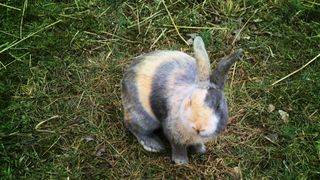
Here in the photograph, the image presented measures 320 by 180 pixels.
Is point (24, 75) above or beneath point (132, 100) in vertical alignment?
beneath

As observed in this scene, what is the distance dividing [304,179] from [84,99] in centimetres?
191

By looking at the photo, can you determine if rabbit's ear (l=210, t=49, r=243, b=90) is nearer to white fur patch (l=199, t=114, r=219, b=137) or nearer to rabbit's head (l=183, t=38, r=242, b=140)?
rabbit's head (l=183, t=38, r=242, b=140)

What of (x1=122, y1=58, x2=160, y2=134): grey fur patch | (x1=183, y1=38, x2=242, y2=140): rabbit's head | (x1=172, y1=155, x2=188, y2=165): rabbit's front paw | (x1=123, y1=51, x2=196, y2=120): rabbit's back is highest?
(x1=183, y1=38, x2=242, y2=140): rabbit's head

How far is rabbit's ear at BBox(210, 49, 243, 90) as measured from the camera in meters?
3.44

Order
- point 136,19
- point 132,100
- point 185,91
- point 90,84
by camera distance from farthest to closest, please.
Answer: point 136,19
point 90,84
point 132,100
point 185,91

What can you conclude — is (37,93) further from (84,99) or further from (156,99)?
(156,99)

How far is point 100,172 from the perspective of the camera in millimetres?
4059

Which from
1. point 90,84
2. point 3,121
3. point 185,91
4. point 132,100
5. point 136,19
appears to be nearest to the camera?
point 185,91

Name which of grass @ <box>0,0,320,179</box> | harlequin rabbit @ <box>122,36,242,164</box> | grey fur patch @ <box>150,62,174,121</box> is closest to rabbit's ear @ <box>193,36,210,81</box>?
harlequin rabbit @ <box>122,36,242,164</box>

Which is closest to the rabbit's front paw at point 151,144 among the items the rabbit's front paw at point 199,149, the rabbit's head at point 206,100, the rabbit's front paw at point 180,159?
the rabbit's front paw at point 180,159

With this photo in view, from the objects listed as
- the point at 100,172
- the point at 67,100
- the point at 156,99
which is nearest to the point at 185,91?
the point at 156,99

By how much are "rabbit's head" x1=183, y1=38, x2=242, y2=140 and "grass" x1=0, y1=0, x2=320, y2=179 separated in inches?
28.3

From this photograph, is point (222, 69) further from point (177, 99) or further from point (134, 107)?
point (134, 107)

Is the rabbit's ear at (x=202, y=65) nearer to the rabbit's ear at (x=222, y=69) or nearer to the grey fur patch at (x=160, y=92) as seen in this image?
the rabbit's ear at (x=222, y=69)
